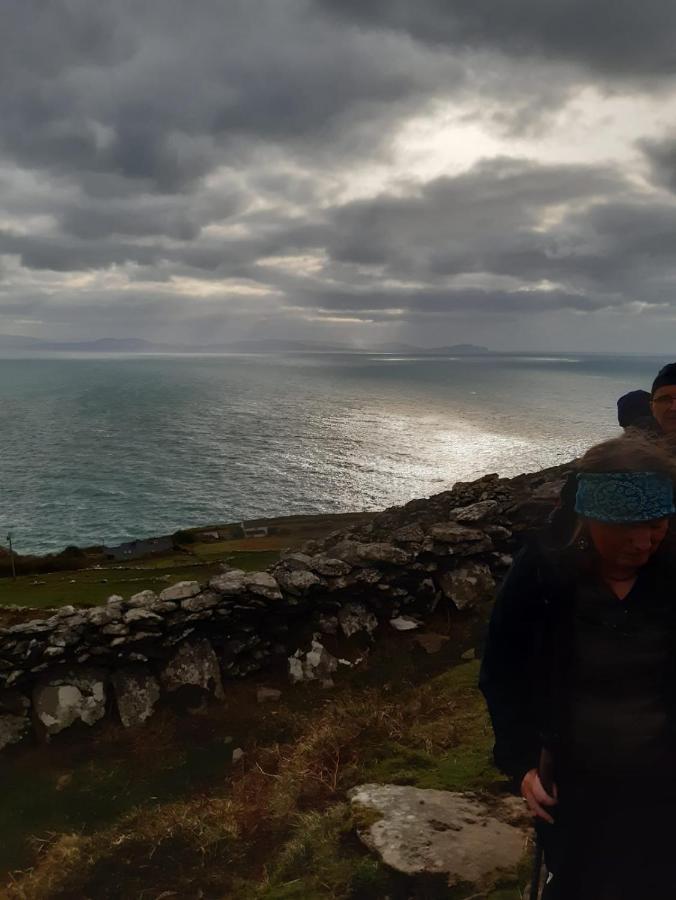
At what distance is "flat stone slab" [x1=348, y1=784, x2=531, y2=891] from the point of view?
206 inches

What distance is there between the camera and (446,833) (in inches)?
226

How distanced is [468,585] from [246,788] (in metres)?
6.04

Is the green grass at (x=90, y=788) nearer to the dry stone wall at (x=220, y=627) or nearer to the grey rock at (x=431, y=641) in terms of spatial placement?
the dry stone wall at (x=220, y=627)

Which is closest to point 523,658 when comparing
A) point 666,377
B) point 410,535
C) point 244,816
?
point 666,377

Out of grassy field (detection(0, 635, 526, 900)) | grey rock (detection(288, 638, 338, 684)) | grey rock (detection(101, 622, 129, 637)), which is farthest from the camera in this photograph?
grey rock (detection(288, 638, 338, 684))

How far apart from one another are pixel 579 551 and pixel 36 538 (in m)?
83.7

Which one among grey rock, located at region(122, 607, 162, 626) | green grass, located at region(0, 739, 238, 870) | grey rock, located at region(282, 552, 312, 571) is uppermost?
grey rock, located at region(282, 552, 312, 571)

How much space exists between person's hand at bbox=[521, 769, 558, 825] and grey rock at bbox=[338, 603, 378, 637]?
282 inches

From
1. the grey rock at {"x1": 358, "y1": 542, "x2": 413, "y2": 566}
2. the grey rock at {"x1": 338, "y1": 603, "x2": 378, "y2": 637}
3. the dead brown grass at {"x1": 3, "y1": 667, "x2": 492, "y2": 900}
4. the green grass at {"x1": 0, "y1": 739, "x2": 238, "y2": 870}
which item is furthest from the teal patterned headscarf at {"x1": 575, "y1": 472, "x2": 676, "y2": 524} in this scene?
the grey rock at {"x1": 358, "y1": 542, "x2": 413, "y2": 566}

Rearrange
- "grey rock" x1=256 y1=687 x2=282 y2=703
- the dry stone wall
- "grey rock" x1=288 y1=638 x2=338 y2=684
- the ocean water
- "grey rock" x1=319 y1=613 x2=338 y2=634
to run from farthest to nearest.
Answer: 1. the ocean water
2. "grey rock" x1=319 y1=613 x2=338 y2=634
3. "grey rock" x1=288 y1=638 x2=338 y2=684
4. "grey rock" x1=256 y1=687 x2=282 y2=703
5. the dry stone wall

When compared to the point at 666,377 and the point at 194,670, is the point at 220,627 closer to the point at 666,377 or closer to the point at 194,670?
the point at 194,670

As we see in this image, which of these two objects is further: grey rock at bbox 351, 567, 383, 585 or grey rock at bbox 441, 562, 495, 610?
grey rock at bbox 441, 562, 495, 610

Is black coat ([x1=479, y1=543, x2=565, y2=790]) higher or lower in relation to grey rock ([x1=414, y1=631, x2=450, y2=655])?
higher

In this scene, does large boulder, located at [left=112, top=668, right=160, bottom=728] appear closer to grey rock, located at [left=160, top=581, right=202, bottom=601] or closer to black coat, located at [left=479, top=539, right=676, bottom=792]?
grey rock, located at [left=160, top=581, right=202, bottom=601]
